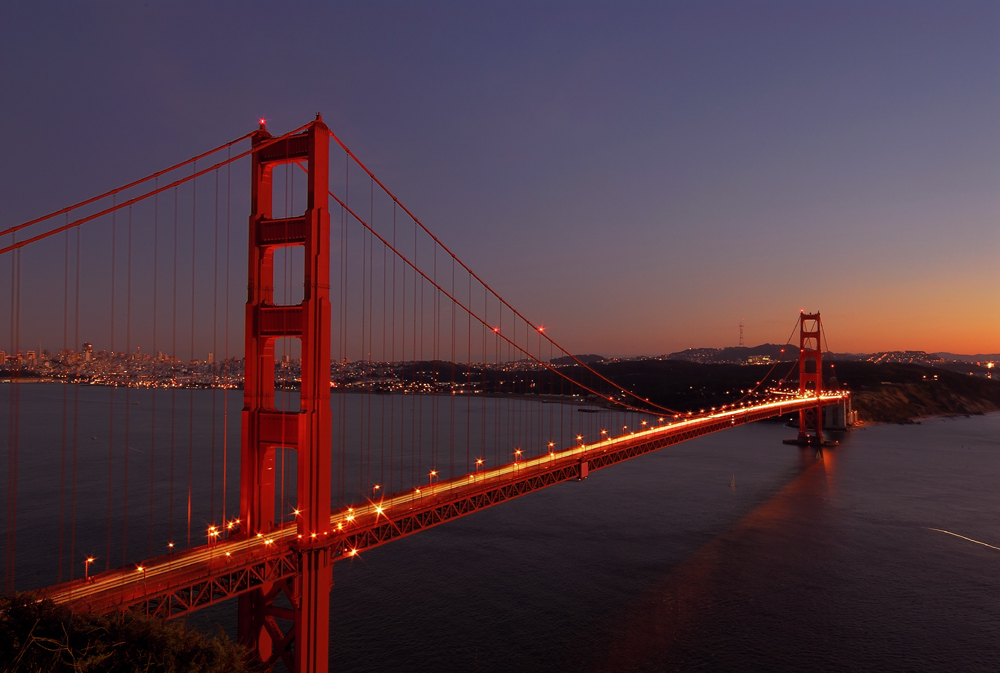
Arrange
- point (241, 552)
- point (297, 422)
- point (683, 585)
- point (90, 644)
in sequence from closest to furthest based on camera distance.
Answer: point (90, 644) < point (241, 552) < point (297, 422) < point (683, 585)

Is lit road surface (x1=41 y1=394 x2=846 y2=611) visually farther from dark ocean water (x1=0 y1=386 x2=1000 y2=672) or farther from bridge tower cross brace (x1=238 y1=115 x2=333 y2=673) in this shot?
dark ocean water (x1=0 y1=386 x2=1000 y2=672)

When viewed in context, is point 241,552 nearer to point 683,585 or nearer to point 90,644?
point 90,644

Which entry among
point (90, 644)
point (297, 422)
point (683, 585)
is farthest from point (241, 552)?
point (683, 585)

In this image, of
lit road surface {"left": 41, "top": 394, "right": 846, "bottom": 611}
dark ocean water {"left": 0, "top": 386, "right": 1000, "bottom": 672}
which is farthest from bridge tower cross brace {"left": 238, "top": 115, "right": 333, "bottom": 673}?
dark ocean water {"left": 0, "top": 386, "right": 1000, "bottom": 672}

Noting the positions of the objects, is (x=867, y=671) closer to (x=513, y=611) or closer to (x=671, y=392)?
(x=513, y=611)

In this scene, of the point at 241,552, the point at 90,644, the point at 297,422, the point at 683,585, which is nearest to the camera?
the point at 90,644

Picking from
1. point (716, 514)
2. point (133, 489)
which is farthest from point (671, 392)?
point (133, 489)
